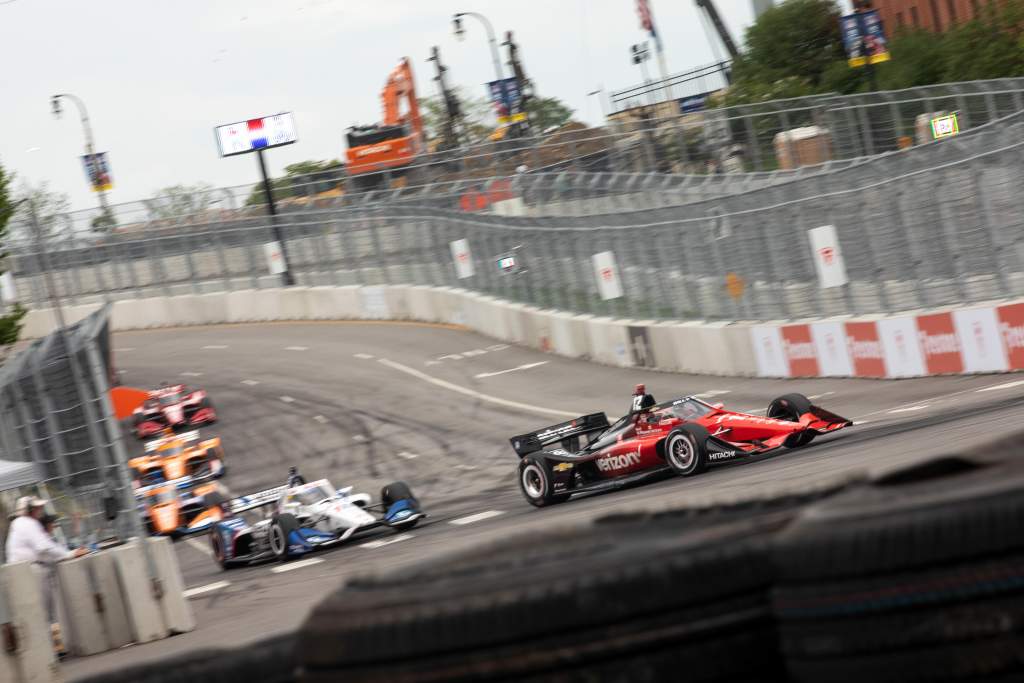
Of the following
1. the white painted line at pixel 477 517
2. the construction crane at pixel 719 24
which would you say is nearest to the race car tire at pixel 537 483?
the white painted line at pixel 477 517

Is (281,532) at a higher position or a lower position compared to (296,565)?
higher

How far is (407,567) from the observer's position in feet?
11.6

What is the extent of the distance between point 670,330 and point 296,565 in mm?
15381

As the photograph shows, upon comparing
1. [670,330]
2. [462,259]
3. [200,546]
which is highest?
[462,259]

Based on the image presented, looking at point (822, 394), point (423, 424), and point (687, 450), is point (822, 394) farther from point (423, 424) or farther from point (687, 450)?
point (423, 424)

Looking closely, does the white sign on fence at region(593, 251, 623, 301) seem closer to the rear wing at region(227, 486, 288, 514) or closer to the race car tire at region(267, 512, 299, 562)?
the rear wing at region(227, 486, 288, 514)

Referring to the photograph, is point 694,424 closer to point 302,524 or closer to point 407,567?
point 302,524

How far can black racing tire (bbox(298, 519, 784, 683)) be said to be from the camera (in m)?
3.07

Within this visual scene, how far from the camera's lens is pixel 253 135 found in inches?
2264

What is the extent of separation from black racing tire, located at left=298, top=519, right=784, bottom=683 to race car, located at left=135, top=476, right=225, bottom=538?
757 inches

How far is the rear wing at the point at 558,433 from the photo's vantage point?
57.4ft

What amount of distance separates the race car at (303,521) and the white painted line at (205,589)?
0.86 meters

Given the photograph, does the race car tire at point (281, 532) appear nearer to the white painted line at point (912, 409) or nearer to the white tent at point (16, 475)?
the white tent at point (16, 475)

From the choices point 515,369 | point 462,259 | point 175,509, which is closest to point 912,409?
point 175,509
